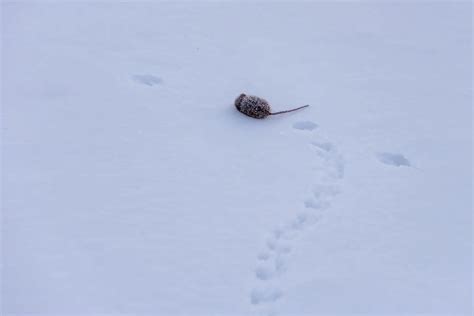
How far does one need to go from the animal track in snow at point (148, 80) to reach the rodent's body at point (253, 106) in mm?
569

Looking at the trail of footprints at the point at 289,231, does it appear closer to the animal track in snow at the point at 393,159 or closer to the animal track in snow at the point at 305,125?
the animal track in snow at the point at 305,125

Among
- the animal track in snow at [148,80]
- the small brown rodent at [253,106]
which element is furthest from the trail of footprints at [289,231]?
the animal track in snow at [148,80]

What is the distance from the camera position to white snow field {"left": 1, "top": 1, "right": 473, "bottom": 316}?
227cm

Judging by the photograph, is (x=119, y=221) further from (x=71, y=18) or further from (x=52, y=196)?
(x=71, y=18)

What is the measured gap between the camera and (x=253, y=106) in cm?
282

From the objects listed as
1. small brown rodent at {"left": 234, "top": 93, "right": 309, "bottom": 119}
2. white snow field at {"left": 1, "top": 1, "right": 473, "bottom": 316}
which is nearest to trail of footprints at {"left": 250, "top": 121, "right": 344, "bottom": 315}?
white snow field at {"left": 1, "top": 1, "right": 473, "bottom": 316}

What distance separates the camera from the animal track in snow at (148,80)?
3.00 metres

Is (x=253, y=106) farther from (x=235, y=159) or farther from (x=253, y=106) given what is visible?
(x=235, y=159)

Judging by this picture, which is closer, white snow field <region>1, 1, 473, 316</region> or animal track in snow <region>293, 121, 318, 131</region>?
white snow field <region>1, 1, 473, 316</region>

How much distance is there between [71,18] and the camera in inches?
130

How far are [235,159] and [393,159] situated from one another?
0.96 meters

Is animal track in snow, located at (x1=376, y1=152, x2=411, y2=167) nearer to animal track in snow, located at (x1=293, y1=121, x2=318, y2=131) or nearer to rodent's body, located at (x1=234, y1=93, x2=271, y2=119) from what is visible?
animal track in snow, located at (x1=293, y1=121, x2=318, y2=131)

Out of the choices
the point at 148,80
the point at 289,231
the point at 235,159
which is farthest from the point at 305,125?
the point at 148,80

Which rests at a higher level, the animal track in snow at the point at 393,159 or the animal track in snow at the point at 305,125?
the animal track in snow at the point at 305,125
